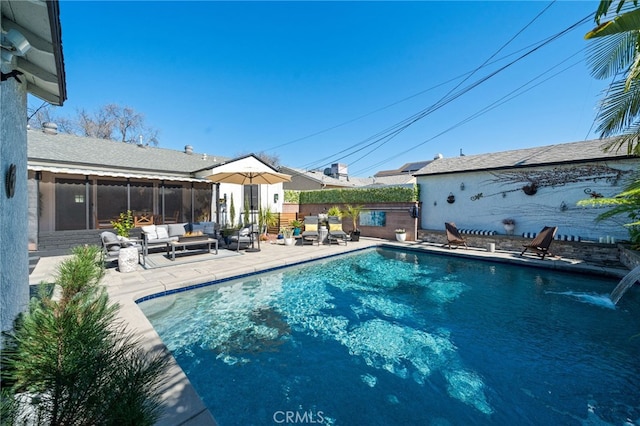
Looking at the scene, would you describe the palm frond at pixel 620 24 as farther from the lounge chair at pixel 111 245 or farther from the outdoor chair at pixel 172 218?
the outdoor chair at pixel 172 218

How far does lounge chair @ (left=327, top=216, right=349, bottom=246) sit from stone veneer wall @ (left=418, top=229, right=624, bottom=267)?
246 inches

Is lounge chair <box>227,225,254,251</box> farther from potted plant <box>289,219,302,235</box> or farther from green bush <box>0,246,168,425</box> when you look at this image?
green bush <box>0,246,168,425</box>

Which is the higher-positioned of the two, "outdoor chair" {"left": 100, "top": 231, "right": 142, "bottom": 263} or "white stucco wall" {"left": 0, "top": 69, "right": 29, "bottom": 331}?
"white stucco wall" {"left": 0, "top": 69, "right": 29, "bottom": 331}

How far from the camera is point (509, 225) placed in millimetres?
14867

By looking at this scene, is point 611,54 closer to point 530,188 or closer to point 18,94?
point 530,188

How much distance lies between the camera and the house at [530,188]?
40.6 ft

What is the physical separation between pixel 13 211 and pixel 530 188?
62.9 feet

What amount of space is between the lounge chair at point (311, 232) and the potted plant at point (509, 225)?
1094 cm

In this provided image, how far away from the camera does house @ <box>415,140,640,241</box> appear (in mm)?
12383

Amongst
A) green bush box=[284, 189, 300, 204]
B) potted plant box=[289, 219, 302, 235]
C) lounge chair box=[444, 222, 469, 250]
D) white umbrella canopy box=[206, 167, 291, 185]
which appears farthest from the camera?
green bush box=[284, 189, 300, 204]

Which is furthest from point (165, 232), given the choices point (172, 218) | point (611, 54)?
point (611, 54)

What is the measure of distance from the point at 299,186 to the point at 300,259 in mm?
20795

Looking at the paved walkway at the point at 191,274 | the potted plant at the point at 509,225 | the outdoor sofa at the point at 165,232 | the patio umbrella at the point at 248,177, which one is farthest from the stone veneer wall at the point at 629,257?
the outdoor sofa at the point at 165,232

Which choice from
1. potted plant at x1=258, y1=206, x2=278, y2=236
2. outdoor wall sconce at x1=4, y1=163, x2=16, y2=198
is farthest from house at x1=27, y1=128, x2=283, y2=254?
outdoor wall sconce at x1=4, y1=163, x2=16, y2=198
